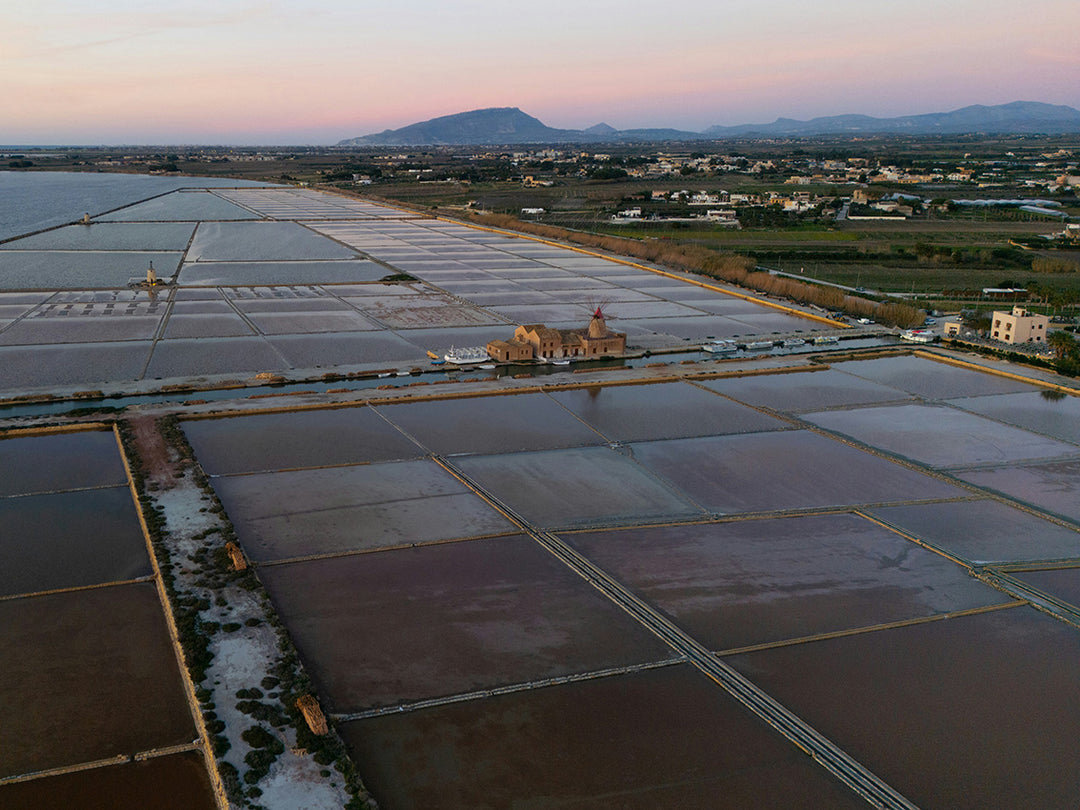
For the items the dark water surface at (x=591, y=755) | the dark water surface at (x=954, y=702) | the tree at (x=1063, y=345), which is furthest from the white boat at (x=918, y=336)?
the dark water surface at (x=591, y=755)

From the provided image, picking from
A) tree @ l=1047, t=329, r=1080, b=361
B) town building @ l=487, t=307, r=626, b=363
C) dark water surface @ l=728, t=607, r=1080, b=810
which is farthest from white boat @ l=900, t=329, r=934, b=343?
dark water surface @ l=728, t=607, r=1080, b=810

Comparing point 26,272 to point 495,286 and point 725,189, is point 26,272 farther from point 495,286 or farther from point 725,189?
point 725,189

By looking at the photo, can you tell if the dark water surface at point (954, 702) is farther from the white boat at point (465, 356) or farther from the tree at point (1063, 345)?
the tree at point (1063, 345)

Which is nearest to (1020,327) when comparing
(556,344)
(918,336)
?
(918,336)

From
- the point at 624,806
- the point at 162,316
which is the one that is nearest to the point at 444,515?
the point at 624,806

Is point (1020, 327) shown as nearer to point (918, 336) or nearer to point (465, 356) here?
point (918, 336)
